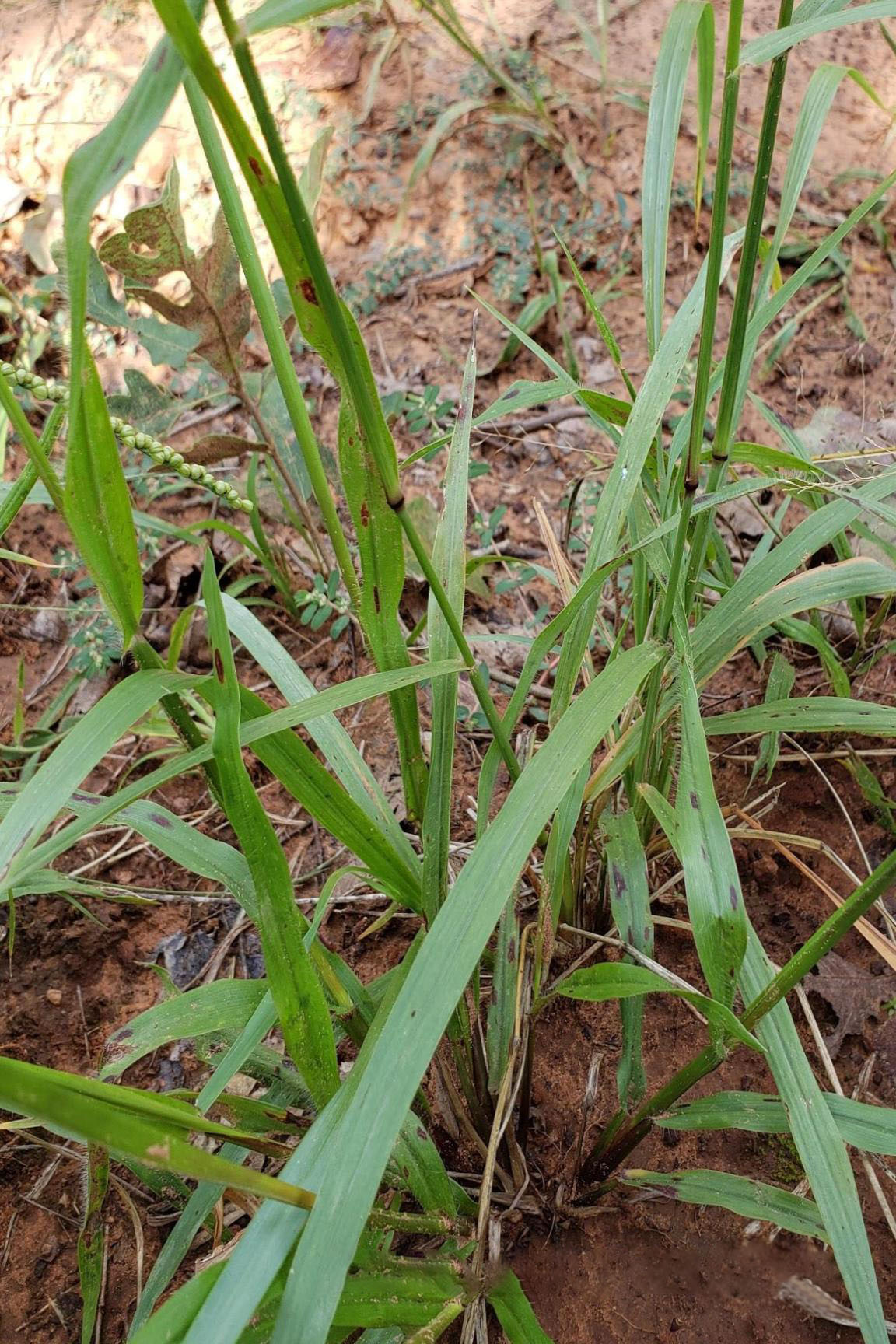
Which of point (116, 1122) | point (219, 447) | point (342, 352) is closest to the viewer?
point (116, 1122)

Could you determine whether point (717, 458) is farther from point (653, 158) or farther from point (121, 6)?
point (121, 6)

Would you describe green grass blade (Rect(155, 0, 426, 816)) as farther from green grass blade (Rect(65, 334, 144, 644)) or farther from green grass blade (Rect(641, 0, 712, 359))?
green grass blade (Rect(641, 0, 712, 359))

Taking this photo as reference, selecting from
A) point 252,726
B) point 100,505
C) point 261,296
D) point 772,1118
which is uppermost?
point 261,296

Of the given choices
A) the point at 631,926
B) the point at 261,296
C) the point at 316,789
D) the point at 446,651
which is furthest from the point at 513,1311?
the point at 261,296

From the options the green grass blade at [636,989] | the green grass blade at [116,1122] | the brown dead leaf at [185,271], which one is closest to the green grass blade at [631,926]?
the green grass blade at [636,989]

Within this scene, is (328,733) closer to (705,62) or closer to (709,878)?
(709,878)

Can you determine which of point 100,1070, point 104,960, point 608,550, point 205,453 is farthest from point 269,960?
point 205,453

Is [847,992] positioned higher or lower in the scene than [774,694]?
lower

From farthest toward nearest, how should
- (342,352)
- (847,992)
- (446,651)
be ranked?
(847,992) → (446,651) → (342,352)

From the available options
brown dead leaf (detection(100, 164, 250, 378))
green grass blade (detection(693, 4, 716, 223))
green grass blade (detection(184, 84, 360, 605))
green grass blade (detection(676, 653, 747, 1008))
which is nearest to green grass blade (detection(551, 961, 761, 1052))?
green grass blade (detection(676, 653, 747, 1008))
